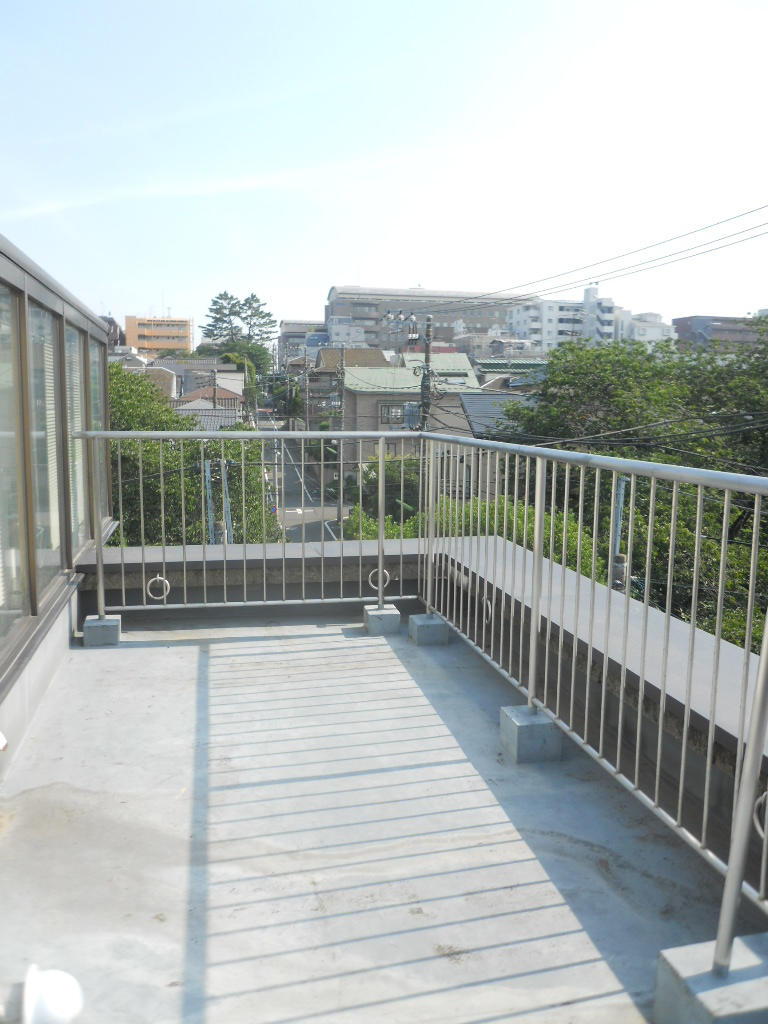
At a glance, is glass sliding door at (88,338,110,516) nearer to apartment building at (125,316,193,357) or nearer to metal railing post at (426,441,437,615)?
metal railing post at (426,441,437,615)

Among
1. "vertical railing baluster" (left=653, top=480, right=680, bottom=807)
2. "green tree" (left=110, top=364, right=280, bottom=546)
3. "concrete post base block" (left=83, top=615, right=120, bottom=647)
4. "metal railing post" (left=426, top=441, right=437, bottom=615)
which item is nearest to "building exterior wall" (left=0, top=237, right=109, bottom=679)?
"concrete post base block" (left=83, top=615, right=120, bottom=647)

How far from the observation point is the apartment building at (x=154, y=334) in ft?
560

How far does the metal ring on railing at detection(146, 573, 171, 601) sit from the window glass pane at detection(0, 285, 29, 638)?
1231 mm

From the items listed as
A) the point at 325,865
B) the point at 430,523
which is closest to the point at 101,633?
the point at 430,523

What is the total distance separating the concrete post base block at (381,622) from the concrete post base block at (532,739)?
169 cm

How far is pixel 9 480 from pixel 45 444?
2.97 feet

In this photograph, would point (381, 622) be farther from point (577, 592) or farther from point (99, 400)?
point (99, 400)

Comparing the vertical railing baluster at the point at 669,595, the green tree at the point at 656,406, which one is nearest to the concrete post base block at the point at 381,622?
the vertical railing baluster at the point at 669,595

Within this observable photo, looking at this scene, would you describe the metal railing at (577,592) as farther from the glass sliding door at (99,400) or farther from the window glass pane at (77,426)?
the glass sliding door at (99,400)

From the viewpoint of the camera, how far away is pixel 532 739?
3141mm

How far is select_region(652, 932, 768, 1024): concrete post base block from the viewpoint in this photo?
158 cm

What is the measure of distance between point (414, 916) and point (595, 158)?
281ft

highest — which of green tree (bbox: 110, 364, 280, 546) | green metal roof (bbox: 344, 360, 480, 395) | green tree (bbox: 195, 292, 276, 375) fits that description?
green tree (bbox: 195, 292, 276, 375)

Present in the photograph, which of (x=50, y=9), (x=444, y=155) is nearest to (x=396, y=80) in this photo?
(x=50, y=9)
